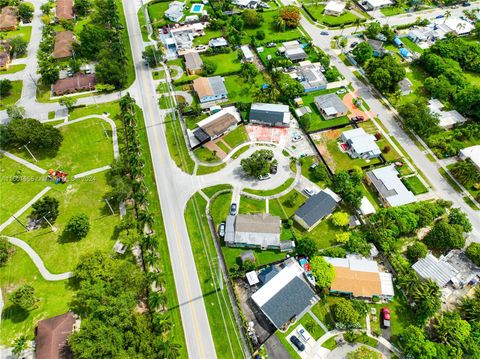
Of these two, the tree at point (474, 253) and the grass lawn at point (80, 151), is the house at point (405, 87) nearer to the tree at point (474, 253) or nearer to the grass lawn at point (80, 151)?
the tree at point (474, 253)

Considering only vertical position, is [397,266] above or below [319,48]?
below

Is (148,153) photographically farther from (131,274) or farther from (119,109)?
(131,274)

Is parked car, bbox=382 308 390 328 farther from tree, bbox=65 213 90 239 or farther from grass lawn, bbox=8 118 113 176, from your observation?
grass lawn, bbox=8 118 113 176

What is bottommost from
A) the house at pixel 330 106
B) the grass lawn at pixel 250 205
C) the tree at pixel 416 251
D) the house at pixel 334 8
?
the grass lawn at pixel 250 205

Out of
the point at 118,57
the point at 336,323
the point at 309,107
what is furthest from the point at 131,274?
the point at 118,57

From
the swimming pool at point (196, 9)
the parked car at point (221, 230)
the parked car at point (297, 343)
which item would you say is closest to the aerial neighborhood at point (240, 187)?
the parked car at point (297, 343)

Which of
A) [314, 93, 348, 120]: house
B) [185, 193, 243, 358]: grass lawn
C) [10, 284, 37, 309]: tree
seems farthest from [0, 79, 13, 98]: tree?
[314, 93, 348, 120]: house

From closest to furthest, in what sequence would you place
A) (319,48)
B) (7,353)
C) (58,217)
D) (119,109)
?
(7,353), (58,217), (119,109), (319,48)

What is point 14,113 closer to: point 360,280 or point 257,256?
point 257,256
